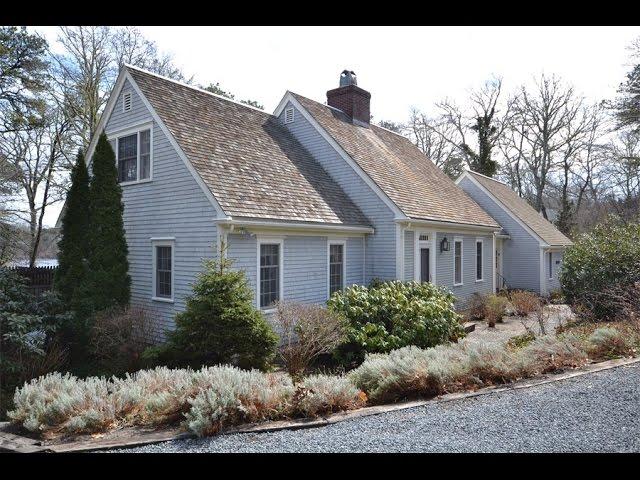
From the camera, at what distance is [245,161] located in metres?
13.3

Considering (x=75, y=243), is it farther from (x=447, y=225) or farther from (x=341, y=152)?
(x=447, y=225)

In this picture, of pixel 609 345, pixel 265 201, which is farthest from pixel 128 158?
pixel 609 345

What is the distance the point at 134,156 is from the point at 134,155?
31 millimetres

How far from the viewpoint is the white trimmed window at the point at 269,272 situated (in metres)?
11.7

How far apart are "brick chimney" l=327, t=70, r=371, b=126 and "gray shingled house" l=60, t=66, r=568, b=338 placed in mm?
1419

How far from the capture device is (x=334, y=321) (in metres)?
9.77

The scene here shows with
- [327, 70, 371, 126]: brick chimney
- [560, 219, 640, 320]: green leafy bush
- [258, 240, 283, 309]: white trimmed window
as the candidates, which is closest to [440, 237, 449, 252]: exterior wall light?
[560, 219, 640, 320]: green leafy bush

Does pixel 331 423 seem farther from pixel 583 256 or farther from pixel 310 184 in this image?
pixel 583 256

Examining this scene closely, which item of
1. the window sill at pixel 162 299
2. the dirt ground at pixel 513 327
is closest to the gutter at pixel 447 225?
the dirt ground at pixel 513 327

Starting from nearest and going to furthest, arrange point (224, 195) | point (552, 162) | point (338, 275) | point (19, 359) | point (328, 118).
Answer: point (19, 359)
point (224, 195)
point (338, 275)
point (328, 118)
point (552, 162)

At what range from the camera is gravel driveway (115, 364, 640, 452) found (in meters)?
4.80

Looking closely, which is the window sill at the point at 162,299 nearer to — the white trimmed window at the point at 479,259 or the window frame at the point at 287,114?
the window frame at the point at 287,114
